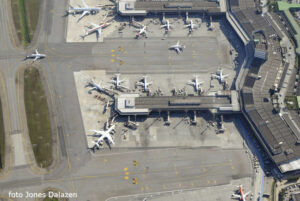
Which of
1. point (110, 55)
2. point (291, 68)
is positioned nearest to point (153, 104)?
point (110, 55)

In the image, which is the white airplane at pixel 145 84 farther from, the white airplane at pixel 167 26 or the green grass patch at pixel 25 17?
the green grass patch at pixel 25 17

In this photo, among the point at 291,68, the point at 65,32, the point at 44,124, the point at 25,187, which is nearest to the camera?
the point at 25,187

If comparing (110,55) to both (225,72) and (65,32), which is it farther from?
(225,72)

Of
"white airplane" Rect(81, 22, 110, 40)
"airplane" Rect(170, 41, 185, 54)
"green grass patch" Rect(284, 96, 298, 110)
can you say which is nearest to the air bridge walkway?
"green grass patch" Rect(284, 96, 298, 110)

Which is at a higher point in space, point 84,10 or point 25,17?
point 84,10

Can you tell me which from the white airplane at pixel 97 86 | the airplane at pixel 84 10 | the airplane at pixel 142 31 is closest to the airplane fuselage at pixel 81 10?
the airplane at pixel 84 10

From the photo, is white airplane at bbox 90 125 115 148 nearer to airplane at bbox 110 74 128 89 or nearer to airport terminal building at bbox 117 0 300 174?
airport terminal building at bbox 117 0 300 174

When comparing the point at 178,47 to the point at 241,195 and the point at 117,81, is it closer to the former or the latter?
the point at 117,81

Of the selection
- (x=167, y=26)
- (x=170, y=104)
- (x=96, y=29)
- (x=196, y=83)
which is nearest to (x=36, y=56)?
(x=96, y=29)
